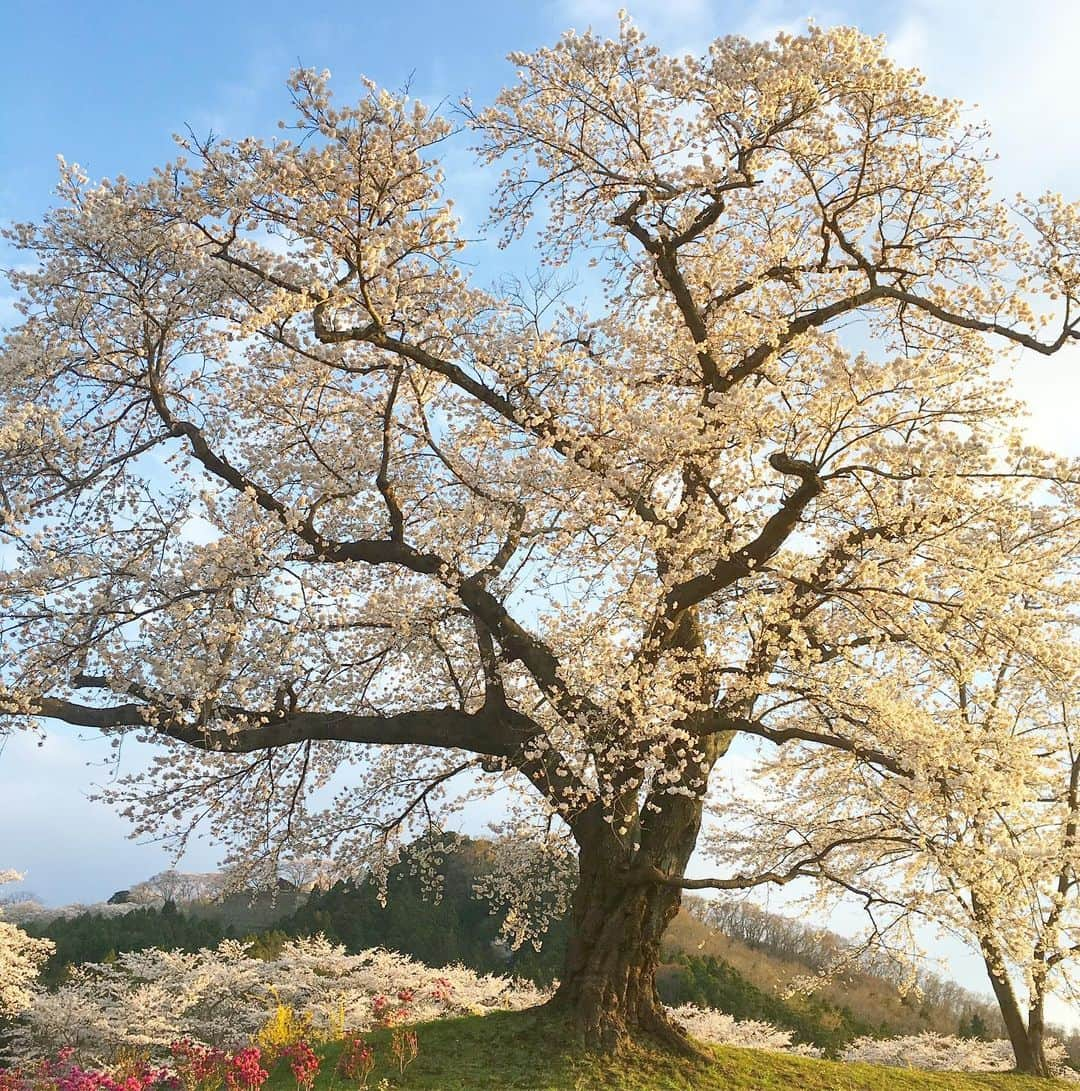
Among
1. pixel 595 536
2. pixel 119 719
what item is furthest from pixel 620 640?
pixel 119 719

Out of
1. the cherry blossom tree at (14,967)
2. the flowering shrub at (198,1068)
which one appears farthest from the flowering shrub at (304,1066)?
the cherry blossom tree at (14,967)

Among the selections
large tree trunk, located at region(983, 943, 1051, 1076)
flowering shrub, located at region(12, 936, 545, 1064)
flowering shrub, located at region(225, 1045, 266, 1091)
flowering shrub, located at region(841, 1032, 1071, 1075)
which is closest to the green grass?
flowering shrub, located at region(225, 1045, 266, 1091)

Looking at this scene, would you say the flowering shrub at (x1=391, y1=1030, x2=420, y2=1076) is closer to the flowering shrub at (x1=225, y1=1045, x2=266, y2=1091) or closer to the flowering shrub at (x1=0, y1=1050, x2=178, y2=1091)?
the flowering shrub at (x1=225, y1=1045, x2=266, y2=1091)

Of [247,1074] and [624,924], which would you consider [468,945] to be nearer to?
[624,924]

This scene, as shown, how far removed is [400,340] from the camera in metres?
8.84

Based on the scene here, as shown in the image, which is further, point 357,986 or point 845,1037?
point 845,1037

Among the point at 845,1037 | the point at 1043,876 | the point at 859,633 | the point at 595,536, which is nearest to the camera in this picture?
the point at 595,536

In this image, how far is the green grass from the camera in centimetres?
827

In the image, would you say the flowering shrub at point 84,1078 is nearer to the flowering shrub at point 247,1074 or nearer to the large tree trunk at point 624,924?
the flowering shrub at point 247,1074

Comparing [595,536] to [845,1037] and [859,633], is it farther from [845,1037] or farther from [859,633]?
[845,1037]

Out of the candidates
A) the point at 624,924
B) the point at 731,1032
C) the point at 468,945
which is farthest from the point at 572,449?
the point at 468,945

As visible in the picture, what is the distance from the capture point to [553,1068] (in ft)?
27.7

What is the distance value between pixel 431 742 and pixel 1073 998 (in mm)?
8957

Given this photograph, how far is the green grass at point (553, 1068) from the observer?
8273mm
